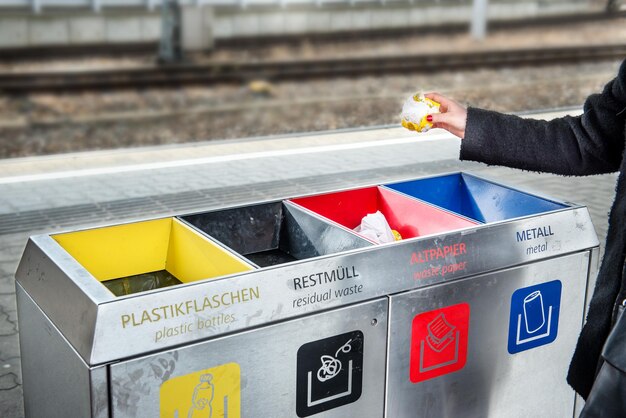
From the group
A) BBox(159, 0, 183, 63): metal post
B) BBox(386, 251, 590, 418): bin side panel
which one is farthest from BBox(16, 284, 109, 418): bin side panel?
BBox(159, 0, 183, 63): metal post

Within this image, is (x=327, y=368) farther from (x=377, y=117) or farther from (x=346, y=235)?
(x=377, y=117)

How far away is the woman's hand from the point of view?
2.17 metres

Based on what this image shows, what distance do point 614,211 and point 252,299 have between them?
2.87 ft

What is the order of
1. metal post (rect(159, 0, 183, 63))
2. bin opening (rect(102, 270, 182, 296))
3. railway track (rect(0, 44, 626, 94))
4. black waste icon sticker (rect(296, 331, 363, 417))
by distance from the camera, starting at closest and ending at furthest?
black waste icon sticker (rect(296, 331, 363, 417)) < bin opening (rect(102, 270, 182, 296)) < railway track (rect(0, 44, 626, 94)) < metal post (rect(159, 0, 183, 63))

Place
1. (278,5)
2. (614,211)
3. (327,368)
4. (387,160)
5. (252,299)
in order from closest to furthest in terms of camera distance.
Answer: (614,211) → (252,299) → (327,368) → (387,160) → (278,5)

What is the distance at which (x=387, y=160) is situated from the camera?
6867mm

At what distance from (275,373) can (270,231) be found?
2.33 feet

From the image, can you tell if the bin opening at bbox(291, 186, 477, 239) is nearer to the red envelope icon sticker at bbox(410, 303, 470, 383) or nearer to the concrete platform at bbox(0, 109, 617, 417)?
the red envelope icon sticker at bbox(410, 303, 470, 383)

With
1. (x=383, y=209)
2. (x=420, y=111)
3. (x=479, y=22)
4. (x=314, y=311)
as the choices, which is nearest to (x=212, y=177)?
(x=383, y=209)

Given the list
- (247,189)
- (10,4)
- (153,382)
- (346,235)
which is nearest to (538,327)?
(346,235)

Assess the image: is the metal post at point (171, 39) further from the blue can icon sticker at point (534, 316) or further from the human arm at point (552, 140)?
the human arm at point (552, 140)

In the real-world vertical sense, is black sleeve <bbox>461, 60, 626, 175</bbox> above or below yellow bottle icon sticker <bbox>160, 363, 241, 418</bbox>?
above

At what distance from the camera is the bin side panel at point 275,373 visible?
1.90m

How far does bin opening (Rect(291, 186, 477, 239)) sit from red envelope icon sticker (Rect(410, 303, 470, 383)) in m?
0.38
